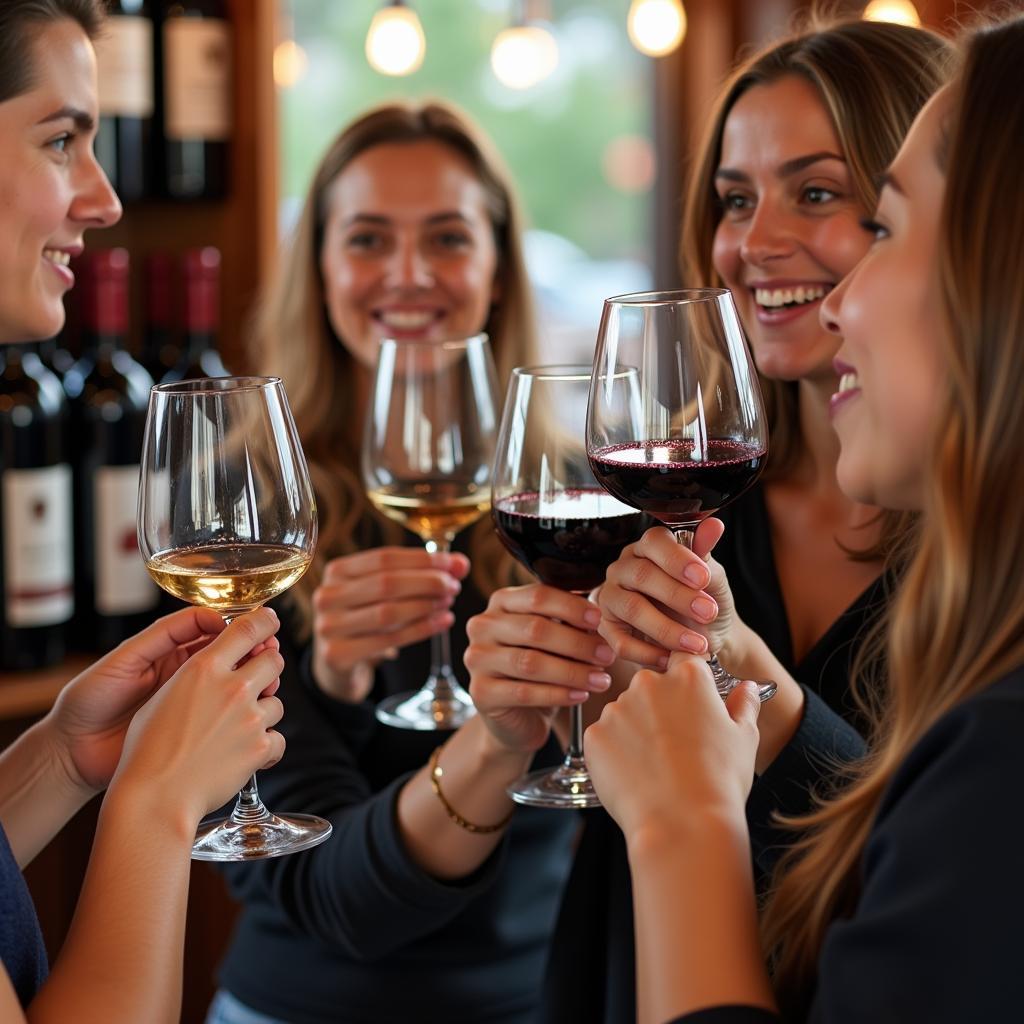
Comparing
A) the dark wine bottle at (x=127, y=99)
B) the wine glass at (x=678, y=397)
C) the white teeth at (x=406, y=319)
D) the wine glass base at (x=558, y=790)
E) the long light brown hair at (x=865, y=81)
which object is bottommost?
the wine glass base at (x=558, y=790)

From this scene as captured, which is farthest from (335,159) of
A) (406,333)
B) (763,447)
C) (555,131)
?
(555,131)

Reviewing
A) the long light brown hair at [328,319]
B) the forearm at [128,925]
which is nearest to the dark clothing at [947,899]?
the forearm at [128,925]

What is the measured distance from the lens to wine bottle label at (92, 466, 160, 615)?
233cm

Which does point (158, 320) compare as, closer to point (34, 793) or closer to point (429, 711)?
point (429, 711)

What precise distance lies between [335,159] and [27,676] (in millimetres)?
982

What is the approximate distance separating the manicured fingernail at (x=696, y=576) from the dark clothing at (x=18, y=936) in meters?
0.55

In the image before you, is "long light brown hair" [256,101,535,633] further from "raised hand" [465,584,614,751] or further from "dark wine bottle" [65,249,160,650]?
"raised hand" [465,584,614,751]

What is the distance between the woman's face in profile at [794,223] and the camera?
1.51 m

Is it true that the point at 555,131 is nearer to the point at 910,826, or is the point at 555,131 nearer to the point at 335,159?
the point at 335,159

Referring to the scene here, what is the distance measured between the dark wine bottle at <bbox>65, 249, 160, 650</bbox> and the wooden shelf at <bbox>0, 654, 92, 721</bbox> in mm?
126

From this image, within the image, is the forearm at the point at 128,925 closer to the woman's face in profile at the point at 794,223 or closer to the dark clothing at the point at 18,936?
the dark clothing at the point at 18,936

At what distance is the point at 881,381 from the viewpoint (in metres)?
0.94

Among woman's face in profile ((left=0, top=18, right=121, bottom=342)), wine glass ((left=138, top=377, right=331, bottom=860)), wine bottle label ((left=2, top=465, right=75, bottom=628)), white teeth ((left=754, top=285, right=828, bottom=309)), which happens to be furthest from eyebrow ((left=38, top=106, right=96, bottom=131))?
wine bottle label ((left=2, top=465, right=75, bottom=628))

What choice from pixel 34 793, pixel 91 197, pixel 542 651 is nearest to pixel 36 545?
pixel 91 197
